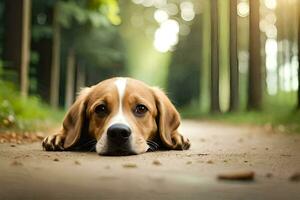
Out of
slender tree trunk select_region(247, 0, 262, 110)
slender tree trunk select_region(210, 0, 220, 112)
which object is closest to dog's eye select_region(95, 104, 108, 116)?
slender tree trunk select_region(247, 0, 262, 110)

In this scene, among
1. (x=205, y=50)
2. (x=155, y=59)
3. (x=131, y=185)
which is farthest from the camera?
(x=155, y=59)

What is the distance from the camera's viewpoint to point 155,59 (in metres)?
51.9

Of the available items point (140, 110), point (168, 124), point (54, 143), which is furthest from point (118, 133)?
point (168, 124)

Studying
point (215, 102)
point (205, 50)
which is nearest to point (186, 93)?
point (205, 50)

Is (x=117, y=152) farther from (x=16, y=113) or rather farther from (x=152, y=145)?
(x=16, y=113)

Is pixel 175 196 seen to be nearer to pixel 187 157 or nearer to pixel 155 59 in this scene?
pixel 187 157

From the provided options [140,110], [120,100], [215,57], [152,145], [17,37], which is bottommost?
[152,145]

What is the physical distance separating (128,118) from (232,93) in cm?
1693

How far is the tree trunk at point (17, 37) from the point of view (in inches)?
556

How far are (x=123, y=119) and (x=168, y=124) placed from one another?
3.68 feet

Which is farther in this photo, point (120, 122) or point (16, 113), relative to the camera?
point (16, 113)

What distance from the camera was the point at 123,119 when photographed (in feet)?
19.5

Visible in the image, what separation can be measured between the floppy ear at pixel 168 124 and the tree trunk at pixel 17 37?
7721 millimetres

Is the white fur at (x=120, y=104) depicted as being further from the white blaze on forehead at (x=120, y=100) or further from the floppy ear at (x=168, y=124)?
the floppy ear at (x=168, y=124)
